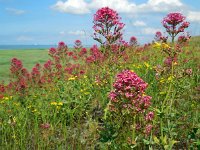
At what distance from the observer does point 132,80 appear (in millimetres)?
3570

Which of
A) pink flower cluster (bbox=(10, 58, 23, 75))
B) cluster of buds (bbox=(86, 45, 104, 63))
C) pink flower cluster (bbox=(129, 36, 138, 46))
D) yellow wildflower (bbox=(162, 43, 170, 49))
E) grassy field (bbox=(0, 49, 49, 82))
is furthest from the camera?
grassy field (bbox=(0, 49, 49, 82))

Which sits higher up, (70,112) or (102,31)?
(102,31)

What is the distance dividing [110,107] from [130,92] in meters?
0.35

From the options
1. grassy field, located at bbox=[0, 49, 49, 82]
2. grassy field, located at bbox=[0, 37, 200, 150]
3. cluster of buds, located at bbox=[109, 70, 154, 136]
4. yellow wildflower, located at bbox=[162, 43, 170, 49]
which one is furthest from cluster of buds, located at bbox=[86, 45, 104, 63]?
grassy field, located at bbox=[0, 49, 49, 82]

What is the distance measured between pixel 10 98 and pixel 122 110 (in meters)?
3.76

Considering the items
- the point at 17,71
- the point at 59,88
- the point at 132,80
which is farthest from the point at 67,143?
the point at 17,71

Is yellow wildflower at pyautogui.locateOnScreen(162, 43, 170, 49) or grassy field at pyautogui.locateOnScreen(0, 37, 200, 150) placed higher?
yellow wildflower at pyautogui.locateOnScreen(162, 43, 170, 49)

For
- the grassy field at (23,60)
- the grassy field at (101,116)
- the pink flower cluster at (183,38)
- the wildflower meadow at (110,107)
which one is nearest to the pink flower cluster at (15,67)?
the wildflower meadow at (110,107)

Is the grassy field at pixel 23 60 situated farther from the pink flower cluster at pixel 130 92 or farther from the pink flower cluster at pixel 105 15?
the pink flower cluster at pixel 130 92

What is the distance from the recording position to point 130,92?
11.8 ft

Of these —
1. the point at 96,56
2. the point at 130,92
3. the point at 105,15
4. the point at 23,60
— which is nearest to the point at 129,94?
the point at 130,92

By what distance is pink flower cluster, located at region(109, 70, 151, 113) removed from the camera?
356 cm

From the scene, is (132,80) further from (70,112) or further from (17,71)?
(17,71)

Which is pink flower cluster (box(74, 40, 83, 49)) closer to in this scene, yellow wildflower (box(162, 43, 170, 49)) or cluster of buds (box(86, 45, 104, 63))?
cluster of buds (box(86, 45, 104, 63))
